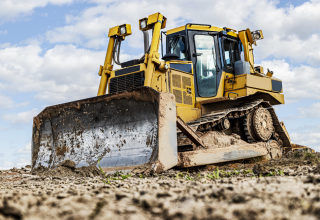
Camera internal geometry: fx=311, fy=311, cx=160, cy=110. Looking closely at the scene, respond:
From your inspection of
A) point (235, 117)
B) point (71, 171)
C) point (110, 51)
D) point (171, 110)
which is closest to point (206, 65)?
point (235, 117)

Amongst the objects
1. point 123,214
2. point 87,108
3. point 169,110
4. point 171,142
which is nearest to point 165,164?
point 171,142

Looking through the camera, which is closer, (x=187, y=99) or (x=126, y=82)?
(x=126, y=82)

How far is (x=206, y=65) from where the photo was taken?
22.6ft

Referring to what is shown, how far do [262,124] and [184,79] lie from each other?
200 cm

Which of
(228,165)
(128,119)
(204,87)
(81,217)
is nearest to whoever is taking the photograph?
(81,217)

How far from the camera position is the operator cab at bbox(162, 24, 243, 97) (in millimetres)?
6793

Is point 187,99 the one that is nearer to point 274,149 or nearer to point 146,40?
point 146,40

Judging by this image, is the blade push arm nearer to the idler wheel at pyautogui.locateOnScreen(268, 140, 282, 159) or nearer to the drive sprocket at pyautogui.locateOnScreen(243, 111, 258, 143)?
the drive sprocket at pyautogui.locateOnScreen(243, 111, 258, 143)

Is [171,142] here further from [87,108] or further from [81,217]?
[81,217]

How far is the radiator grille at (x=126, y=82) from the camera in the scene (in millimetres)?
5957

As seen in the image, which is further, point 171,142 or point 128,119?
point 128,119

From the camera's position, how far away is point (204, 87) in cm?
691

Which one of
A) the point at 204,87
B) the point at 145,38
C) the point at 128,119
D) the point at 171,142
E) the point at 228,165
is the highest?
the point at 145,38

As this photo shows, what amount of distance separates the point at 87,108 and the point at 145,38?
216 cm
